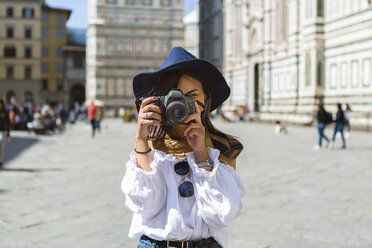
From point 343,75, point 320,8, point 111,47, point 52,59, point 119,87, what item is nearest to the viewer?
point 343,75

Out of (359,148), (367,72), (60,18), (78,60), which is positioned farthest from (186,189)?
(60,18)

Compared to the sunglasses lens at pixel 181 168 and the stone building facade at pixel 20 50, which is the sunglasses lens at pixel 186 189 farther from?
the stone building facade at pixel 20 50

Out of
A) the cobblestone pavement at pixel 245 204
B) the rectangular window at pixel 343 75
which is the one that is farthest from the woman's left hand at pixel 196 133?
the rectangular window at pixel 343 75

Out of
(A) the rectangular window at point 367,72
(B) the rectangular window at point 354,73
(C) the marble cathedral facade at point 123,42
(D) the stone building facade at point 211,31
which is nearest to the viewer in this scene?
(A) the rectangular window at point 367,72

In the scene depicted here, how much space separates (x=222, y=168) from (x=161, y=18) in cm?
5214

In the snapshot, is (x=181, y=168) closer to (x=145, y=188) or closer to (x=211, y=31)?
(x=145, y=188)

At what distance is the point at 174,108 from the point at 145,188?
1.16ft

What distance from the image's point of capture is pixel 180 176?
2119 millimetres

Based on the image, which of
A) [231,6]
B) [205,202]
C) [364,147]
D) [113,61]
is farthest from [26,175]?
[113,61]

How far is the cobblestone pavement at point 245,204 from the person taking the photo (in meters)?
4.65

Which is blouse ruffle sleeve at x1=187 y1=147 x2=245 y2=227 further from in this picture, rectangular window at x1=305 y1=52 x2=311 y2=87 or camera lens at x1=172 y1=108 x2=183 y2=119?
rectangular window at x1=305 y1=52 x2=311 y2=87

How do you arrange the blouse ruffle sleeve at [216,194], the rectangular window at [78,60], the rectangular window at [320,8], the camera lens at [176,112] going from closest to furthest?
the camera lens at [176,112] < the blouse ruffle sleeve at [216,194] < the rectangular window at [320,8] < the rectangular window at [78,60]

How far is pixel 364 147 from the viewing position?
14.3 meters

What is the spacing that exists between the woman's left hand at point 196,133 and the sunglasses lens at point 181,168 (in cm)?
7
